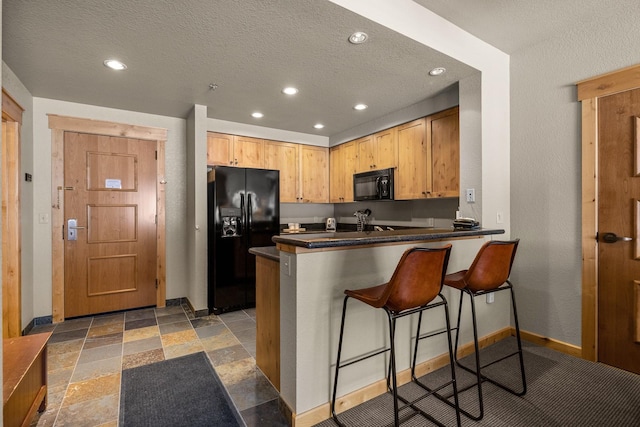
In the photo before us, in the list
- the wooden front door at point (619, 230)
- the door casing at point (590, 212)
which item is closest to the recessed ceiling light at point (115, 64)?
the door casing at point (590, 212)

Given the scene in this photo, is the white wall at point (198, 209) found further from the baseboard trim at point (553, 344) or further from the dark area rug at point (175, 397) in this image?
the baseboard trim at point (553, 344)

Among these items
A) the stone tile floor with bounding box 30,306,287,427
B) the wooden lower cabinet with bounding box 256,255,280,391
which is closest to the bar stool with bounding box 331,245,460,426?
the wooden lower cabinet with bounding box 256,255,280,391

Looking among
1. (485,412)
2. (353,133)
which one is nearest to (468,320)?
(485,412)

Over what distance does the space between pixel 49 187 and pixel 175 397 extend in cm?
285

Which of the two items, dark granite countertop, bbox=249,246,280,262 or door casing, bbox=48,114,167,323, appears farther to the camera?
door casing, bbox=48,114,167,323

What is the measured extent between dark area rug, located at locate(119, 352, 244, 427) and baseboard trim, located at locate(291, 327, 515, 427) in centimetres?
39

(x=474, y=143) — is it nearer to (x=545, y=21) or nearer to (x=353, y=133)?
(x=545, y=21)

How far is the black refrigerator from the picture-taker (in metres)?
3.82

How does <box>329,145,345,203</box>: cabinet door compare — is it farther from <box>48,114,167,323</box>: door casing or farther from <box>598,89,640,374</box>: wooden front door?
<box>598,89,640,374</box>: wooden front door

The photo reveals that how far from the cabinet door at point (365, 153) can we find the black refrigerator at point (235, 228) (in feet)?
4.48

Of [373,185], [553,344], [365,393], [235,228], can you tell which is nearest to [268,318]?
[365,393]

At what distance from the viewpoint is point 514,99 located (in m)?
3.01

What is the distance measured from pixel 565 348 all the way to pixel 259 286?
255 centimetres

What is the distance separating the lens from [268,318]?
227 cm
